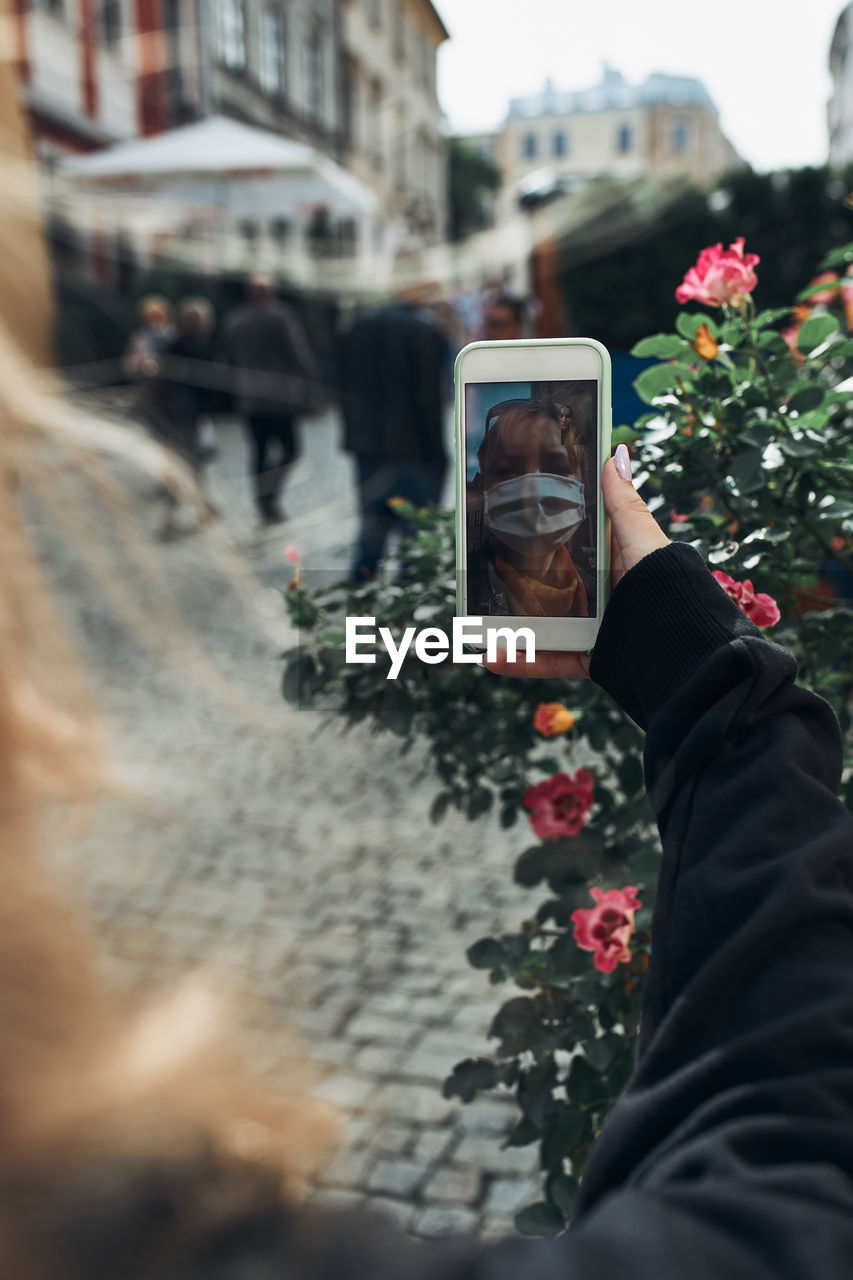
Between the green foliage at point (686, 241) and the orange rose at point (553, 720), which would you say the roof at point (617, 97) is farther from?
the orange rose at point (553, 720)

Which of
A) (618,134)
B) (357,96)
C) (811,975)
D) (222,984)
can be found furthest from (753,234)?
(618,134)

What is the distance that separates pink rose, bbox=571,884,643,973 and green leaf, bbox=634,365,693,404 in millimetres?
689

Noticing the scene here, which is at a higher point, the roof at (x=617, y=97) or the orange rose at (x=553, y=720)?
the roof at (x=617, y=97)

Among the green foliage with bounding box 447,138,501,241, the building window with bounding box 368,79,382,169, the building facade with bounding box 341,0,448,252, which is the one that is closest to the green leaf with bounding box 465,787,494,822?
the building facade with bounding box 341,0,448,252

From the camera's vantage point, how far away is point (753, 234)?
11555 millimetres

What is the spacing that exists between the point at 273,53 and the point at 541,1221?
96.7 feet

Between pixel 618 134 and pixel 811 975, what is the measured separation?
93.3m

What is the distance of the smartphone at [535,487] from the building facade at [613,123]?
7651cm

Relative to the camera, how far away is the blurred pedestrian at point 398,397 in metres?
5.66

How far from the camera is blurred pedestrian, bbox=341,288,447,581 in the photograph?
5.66 meters

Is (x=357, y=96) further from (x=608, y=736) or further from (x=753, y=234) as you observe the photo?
(x=608, y=736)

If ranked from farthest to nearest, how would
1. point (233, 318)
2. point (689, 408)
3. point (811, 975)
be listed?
point (233, 318)
point (689, 408)
point (811, 975)

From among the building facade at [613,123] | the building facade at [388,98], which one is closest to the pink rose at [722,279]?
the building facade at [388,98]

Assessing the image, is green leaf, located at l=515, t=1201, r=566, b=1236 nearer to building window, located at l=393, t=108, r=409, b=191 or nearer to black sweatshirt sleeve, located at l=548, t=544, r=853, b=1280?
black sweatshirt sleeve, located at l=548, t=544, r=853, b=1280
